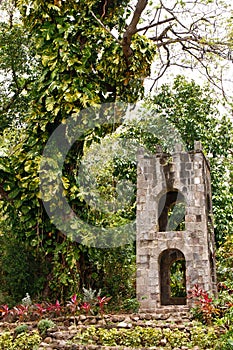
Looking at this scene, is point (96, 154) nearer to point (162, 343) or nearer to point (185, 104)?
point (185, 104)

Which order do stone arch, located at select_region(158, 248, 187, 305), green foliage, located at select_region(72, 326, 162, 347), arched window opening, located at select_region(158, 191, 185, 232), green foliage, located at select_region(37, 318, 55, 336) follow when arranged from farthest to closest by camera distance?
arched window opening, located at select_region(158, 191, 185, 232), stone arch, located at select_region(158, 248, 187, 305), green foliage, located at select_region(37, 318, 55, 336), green foliage, located at select_region(72, 326, 162, 347)

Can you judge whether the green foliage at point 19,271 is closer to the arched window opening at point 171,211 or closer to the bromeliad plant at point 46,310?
the bromeliad plant at point 46,310

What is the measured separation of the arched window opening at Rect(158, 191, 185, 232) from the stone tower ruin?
39 cm

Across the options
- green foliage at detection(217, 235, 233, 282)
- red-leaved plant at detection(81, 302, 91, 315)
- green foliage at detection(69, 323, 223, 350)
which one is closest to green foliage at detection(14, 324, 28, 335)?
green foliage at detection(69, 323, 223, 350)

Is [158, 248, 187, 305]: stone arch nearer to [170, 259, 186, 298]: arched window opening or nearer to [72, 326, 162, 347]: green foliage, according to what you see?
[170, 259, 186, 298]: arched window opening

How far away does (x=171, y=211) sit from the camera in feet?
45.6

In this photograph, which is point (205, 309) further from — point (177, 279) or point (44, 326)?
point (177, 279)

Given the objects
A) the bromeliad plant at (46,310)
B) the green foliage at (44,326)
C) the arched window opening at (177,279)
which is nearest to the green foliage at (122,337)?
the green foliage at (44,326)

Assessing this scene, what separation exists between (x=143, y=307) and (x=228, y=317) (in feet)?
9.44

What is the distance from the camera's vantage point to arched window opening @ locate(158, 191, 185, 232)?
40.7ft

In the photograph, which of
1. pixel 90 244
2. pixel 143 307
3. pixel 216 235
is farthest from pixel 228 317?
pixel 216 235

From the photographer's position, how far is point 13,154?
11.2 m

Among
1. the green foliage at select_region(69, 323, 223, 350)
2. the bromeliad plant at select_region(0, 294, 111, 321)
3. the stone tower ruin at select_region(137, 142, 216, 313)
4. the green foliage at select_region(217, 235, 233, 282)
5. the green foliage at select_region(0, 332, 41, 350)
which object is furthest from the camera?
the green foliage at select_region(217, 235, 233, 282)

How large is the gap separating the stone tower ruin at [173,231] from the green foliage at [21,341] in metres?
2.99
